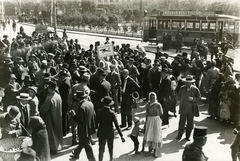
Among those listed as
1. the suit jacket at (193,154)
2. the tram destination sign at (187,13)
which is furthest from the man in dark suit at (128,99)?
the tram destination sign at (187,13)

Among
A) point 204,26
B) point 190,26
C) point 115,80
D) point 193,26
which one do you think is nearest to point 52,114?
point 115,80

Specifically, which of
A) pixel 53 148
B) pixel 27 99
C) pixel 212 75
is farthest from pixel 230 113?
pixel 27 99

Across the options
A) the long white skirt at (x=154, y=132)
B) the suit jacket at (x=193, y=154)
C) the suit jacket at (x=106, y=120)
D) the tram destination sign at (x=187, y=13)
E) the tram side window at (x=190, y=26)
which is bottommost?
the long white skirt at (x=154, y=132)

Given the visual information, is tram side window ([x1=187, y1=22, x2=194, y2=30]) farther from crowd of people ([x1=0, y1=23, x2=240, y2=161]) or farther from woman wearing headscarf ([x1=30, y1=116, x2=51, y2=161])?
woman wearing headscarf ([x1=30, y1=116, x2=51, y2=161])

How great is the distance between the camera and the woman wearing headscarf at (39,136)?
6116mm

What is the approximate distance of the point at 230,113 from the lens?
9.58 metres

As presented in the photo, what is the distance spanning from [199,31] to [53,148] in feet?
76.6

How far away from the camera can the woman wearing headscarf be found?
6.12 m

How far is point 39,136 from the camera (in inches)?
242

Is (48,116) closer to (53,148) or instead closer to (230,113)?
(53,148)

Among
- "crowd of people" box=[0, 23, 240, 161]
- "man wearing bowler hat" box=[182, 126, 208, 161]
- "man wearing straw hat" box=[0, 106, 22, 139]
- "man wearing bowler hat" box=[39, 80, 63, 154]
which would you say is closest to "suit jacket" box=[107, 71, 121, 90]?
"crowd of people" box=[0, 23, 240, 161]

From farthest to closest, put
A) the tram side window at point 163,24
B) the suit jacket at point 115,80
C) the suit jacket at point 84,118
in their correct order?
the tram side window at point 163,24
the suit jacket at point 115,80
the suit jacket at point 84,118

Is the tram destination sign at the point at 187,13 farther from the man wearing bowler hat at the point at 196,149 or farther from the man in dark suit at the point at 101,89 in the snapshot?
the man wearing bowler hat at the point at 196,149

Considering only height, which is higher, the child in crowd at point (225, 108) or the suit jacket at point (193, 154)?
the suit jacket at point (193, 154)
